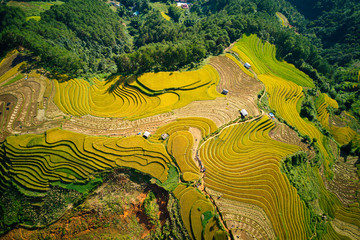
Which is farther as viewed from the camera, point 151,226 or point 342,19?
point 342,19

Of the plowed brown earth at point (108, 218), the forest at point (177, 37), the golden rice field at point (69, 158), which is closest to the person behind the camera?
the plowed brown earth at point (108, 218)

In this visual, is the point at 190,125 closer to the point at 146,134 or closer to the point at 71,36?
the point at 146,134

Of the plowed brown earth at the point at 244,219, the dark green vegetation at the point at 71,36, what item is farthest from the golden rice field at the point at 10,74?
the plowed brown earth at the point at 244,219

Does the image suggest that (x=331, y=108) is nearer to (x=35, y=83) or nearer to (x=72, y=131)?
(x=72, y=131)

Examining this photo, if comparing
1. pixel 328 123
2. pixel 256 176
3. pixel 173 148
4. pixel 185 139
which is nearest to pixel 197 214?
pixel 173 148

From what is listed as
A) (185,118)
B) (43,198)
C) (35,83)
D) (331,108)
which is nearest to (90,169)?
(43,198)

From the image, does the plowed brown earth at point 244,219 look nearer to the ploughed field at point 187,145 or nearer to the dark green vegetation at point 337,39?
the ploughed field at point 187,145
